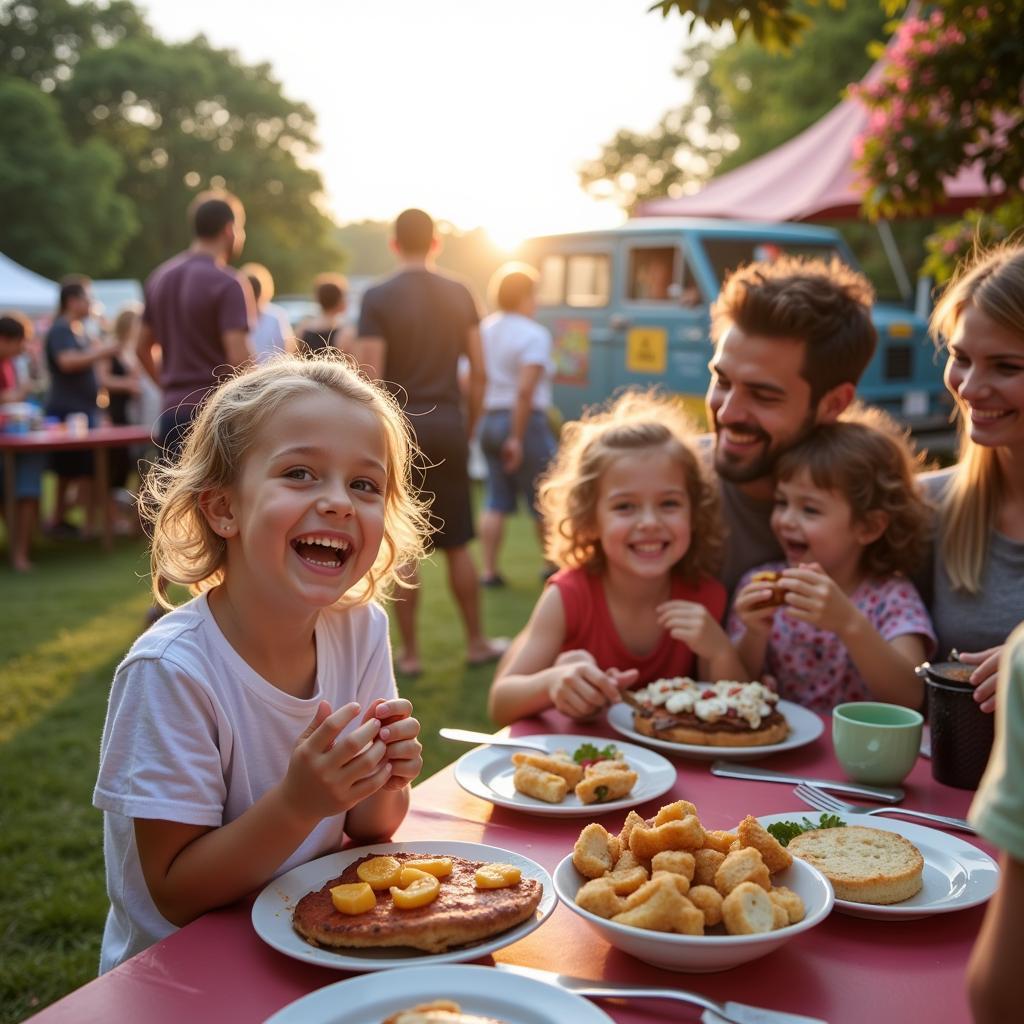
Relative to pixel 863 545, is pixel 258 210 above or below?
above

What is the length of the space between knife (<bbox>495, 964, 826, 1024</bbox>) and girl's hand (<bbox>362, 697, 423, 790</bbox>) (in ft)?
1.10

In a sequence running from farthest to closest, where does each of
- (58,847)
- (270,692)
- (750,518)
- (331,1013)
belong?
1. (58,847)
2. (750,518)
3. (270,692)
4. (331,1013)

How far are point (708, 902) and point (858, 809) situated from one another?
0.60 metres

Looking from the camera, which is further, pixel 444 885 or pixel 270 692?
pixel 270 692

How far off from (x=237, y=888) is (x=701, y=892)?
621 mm

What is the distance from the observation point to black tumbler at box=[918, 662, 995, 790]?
1810mm

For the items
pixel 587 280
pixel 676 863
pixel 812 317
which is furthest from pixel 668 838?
pixel 587 280

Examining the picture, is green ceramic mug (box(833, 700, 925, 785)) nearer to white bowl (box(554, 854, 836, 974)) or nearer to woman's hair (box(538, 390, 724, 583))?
white bowl (box(554, 854, 836, 974))

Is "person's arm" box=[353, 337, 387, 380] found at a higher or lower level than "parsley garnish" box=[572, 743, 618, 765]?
higher

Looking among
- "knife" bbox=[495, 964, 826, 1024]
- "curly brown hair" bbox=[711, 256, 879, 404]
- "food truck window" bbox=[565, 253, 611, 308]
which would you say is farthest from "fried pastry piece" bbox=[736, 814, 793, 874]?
"food truck window" bbox=[565, 253, 611, 308]

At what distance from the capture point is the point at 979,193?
877cm

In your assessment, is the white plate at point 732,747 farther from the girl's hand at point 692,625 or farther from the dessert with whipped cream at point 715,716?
the girl's hand at point 692,625

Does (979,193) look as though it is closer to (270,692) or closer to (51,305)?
(270,692)

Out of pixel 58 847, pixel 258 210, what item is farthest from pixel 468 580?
pixel 258 210
